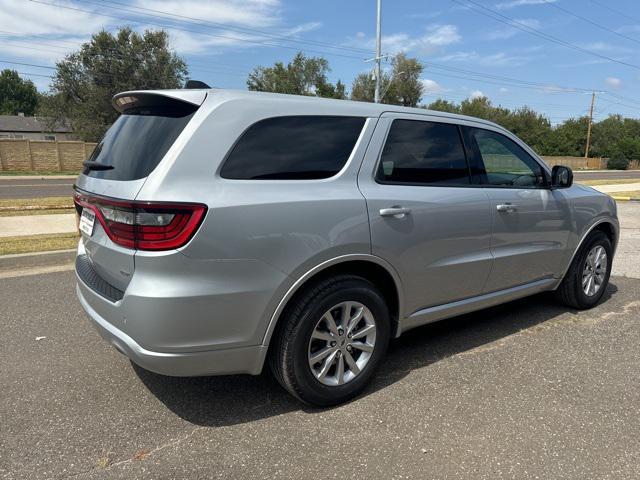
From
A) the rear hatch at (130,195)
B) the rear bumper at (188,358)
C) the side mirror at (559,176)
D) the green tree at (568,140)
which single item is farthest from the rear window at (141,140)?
the green tree at (568,140)

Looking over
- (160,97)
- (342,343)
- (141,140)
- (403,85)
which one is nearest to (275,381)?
(342,343)

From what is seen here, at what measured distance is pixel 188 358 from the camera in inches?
101

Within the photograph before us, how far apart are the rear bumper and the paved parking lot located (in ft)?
1.31

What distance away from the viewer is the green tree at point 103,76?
48.0 meters

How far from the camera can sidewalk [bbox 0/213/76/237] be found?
27.7 ft

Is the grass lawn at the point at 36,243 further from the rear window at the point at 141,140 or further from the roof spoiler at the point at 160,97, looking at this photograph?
the roof spoiler at the point at 160,97

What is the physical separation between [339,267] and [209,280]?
828mm

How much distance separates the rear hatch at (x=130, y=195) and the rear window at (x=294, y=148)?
32cm

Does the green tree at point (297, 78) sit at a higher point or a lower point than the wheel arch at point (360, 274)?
higher

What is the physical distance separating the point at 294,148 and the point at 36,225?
8076mm

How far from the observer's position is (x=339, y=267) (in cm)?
298

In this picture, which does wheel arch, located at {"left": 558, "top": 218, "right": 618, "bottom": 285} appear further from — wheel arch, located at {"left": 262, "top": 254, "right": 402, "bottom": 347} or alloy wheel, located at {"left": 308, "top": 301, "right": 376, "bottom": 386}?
alloy wheel, located at {"left": 308, "top": 301, "right": 376, "bottom": 386}

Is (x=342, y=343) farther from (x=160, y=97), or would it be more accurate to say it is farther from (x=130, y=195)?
(x=160, y=97)

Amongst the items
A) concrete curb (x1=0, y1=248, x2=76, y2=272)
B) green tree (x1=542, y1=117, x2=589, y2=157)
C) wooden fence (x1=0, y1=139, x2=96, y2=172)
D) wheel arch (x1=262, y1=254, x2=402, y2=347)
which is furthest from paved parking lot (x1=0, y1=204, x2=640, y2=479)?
green tree (x1=542, y1=117, x2=589, y2=157)
